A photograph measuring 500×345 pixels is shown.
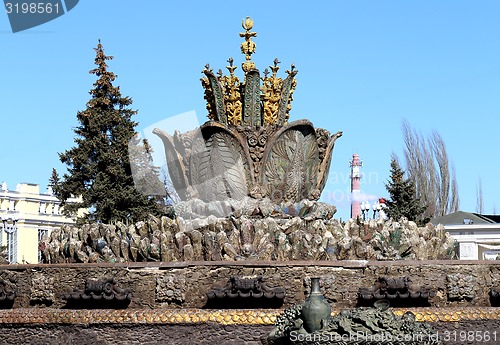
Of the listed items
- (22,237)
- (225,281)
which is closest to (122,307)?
(225,281)

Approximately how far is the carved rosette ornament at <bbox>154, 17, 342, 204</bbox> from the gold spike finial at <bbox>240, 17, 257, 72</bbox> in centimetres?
2

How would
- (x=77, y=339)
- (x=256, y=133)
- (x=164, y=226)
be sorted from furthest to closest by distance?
(x=256, y=133) → (x=164, y=226) → (x=77, y=339)

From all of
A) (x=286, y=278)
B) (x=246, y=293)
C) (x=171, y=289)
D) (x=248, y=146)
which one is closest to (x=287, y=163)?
(x=248, y=146)

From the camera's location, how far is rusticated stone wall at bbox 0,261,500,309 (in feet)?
51.2

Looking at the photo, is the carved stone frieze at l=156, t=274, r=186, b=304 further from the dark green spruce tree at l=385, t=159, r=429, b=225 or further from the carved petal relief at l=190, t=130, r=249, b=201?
the dark green spruce tree at l=385, t=159, r=429, b=225

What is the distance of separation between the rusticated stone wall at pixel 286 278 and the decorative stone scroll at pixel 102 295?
17cm

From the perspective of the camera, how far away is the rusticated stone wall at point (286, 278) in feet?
51.2

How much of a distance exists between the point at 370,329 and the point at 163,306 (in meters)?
4.29

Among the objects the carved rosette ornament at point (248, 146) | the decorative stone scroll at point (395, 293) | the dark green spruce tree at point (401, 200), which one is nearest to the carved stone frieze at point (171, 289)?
the decorative stone scroll at point (395, 293)

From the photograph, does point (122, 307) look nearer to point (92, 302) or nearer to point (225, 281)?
point (92, 302)

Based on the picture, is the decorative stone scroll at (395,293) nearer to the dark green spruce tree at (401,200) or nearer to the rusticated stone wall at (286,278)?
the rusticated stone wall at (286,278)

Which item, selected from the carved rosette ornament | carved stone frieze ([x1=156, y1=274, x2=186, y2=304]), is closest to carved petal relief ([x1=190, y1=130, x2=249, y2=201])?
the carved rosette ornament

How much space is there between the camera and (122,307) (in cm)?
1571

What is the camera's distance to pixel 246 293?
15.2 m
